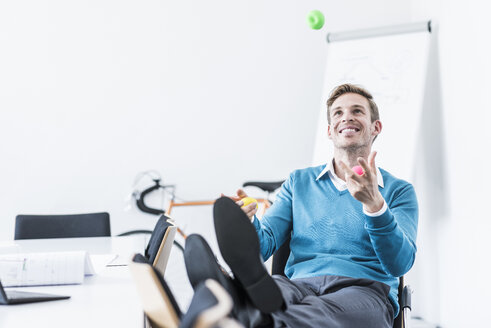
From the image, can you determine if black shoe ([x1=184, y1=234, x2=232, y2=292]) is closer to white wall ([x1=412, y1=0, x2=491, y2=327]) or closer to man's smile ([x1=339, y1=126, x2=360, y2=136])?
man's smile ([x1=339, y1=126, x2=360, y2=136])

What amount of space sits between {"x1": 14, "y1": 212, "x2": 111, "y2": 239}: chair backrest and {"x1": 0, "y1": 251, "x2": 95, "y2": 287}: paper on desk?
1.19m

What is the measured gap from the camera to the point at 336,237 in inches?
64.0

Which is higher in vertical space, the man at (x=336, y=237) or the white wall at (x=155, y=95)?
the white wall at (x=155, y=95)

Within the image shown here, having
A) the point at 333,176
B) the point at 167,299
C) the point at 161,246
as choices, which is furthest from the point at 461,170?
the point at 167,299

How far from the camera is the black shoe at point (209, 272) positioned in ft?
3.47

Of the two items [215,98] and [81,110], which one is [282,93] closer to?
[215,98]

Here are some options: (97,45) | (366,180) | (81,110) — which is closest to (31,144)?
(81,110)

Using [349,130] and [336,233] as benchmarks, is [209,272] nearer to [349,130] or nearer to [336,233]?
[336,233]

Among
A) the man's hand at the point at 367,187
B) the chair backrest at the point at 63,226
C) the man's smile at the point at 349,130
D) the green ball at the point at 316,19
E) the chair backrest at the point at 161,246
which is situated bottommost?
the chair backrest at the point at 63,226

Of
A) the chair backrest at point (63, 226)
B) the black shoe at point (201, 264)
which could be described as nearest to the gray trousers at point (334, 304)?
the black shoe at point (201, 264)

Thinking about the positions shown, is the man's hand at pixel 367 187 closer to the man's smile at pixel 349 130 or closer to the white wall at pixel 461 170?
the man's smile at pixel 349 130

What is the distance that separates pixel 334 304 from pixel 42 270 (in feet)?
2.60

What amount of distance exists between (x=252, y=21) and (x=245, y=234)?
282cm

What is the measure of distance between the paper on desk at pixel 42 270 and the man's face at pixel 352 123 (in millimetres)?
893
